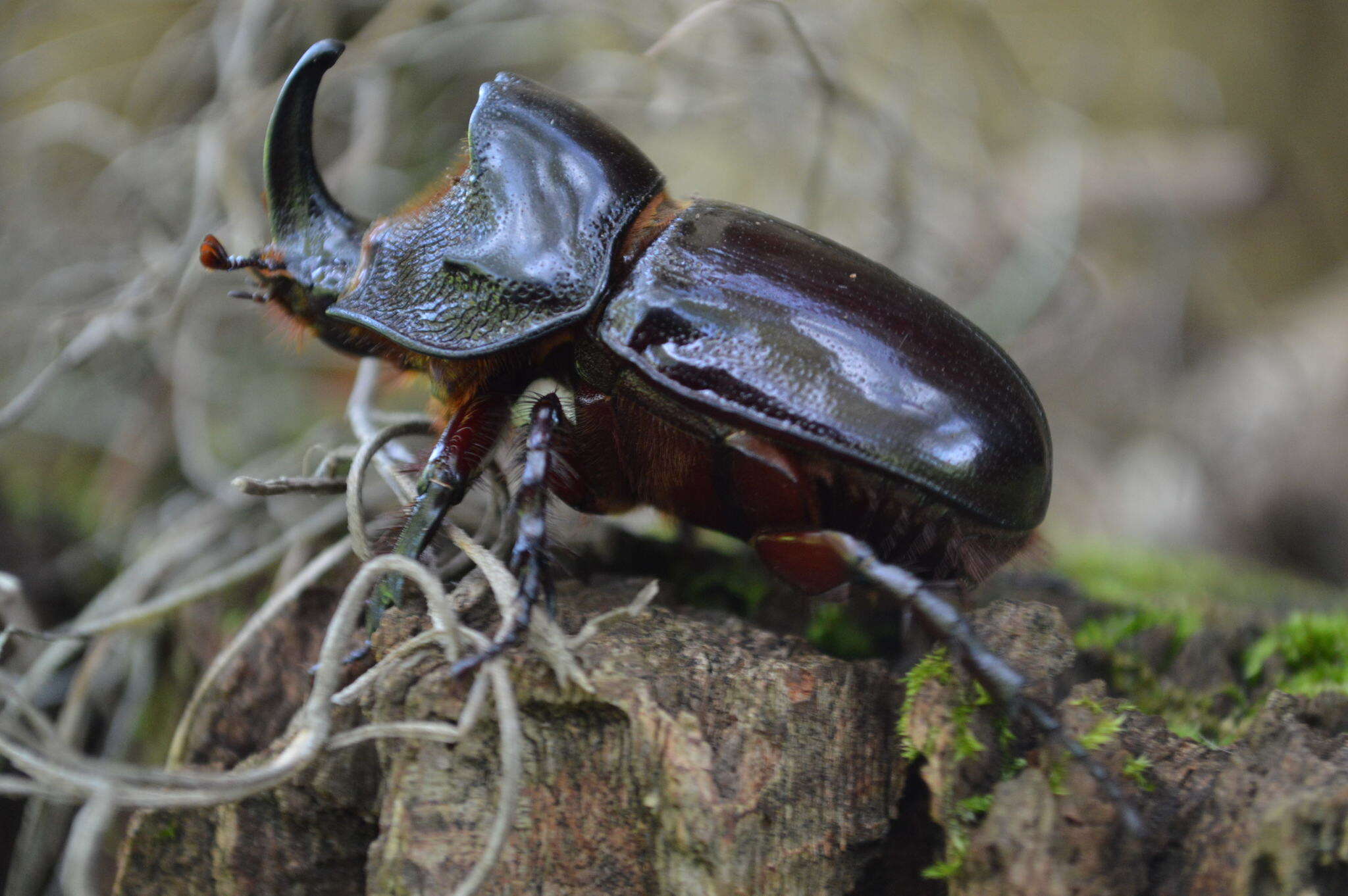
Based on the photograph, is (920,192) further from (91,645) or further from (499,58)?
(91,645)

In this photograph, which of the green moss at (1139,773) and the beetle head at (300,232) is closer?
the green moss at (1139,773)

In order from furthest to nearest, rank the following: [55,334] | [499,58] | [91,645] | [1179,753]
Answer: [499,58]
[55,334]
[91,645]
[1179,753]

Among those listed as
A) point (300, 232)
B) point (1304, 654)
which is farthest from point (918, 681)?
point (300, 232)

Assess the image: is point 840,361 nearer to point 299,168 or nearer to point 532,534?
point 532,534

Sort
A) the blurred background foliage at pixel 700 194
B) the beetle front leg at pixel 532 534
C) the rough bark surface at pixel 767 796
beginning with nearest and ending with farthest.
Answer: the rough bark surface at pixel 767 796
the beetle front leg at pixel 532 534
the blurred background foliage at pixel 700 194

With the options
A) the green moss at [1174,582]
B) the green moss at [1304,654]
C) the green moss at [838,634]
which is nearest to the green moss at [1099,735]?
the green moss at [838,634]

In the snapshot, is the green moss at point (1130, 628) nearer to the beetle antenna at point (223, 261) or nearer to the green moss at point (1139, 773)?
the green moss at point (1139, 773)

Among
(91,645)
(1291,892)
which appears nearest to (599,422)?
(1291,892)

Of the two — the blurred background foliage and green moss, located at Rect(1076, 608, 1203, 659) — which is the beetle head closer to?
the blurred background foliage
